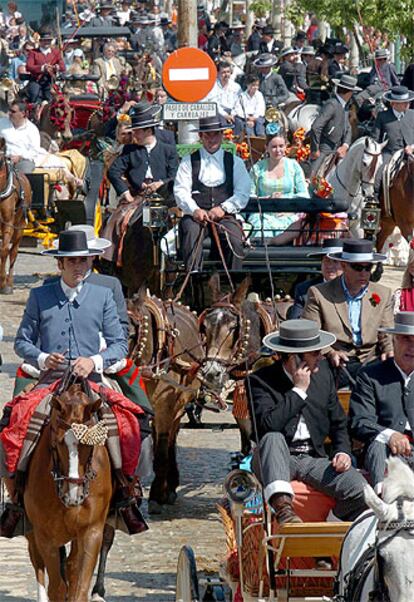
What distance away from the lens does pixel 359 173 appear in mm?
22312

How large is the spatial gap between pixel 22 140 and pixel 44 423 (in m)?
14.8

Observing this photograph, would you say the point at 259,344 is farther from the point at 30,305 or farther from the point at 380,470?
the point at 380,470

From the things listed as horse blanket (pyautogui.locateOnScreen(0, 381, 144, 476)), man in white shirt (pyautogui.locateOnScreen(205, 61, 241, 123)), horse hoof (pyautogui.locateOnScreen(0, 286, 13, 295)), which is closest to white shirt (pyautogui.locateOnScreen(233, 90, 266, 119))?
man in white shirt (pyautogui.locateOnScreen(205, 61, 241, 123))

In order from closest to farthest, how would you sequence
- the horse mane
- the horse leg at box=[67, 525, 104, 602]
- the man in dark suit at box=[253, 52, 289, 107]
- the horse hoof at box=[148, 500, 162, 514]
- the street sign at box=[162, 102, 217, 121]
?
1. the horse mane
2. the horse leg at box=[67, 525, 104, 602]
3. the horse hoof at box=[148, 500, 162, 514]
4. the street sign at box=[162, 102, 217, 121]
5. the man in dark suit at box=[253, 52, 289, 107]

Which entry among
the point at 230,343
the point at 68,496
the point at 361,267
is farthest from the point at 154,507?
the point at 68,496

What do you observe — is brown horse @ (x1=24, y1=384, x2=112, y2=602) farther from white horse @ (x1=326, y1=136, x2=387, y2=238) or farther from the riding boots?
white horse @ (x1=326, y1=136, x2=387, y2=238)

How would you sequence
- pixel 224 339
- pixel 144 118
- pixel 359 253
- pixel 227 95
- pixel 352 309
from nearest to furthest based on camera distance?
1. pixel 359 253
2. pixel 352 309
3. pixel 224 339
4. pixel 144 118
5. pixel 227 95

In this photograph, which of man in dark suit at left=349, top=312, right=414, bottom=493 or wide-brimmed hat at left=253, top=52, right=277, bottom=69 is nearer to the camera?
man in dark suit at left=349, top=312, right=414, bottom=493

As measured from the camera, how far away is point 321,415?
954 centimetres

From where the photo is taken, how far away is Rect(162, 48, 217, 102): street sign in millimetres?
19875

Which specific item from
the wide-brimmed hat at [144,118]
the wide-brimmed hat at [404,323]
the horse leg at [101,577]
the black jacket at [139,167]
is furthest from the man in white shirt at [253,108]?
the wide-brimmed hat at [404,323]

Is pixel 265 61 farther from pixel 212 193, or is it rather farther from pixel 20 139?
pixel 212 193

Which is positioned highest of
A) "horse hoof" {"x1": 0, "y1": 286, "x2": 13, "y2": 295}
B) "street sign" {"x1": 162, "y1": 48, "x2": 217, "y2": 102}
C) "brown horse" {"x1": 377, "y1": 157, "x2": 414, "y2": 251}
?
"street sign" {"x1": 162, "y1": 48, "x2": 217, "y2": 102}

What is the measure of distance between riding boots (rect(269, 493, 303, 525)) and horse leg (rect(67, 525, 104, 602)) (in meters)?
1.47
